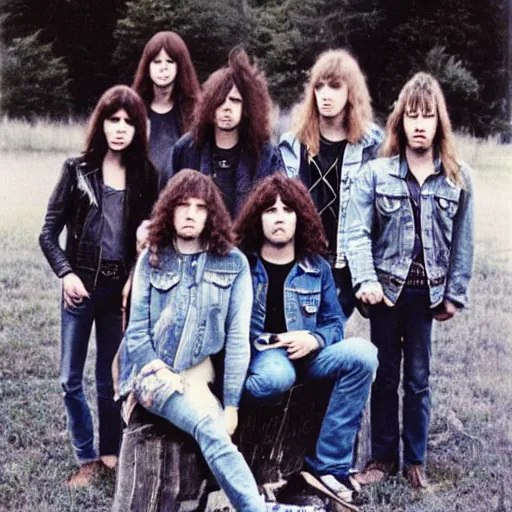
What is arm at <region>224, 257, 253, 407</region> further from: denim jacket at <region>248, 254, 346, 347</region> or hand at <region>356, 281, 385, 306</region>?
hand at <region>356, 281, 385, 306</region>

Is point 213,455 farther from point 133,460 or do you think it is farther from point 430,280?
point 430,280

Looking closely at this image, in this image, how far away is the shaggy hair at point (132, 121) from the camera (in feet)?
13.3

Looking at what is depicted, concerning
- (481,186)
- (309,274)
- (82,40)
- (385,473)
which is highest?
(82,40)

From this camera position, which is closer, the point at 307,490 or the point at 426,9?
the point at 307,490

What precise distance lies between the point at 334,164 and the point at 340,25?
0.69 metres

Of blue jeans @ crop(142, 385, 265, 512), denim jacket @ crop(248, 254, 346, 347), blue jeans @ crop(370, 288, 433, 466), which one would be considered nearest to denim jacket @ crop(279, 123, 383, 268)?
denim jacket @ crop(248, 254, 346, 347)

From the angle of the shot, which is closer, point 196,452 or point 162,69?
point 196,452

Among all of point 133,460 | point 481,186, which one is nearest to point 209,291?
point 133,460

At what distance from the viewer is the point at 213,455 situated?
3.74m

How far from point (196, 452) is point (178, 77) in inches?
62.9

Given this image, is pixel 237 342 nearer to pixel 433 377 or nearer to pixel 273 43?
pixel 433 377

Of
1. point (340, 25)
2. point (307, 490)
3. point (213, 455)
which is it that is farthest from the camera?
point (340, 25)

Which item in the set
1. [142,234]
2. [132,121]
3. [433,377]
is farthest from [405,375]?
[132,121]

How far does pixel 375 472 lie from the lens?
4.27 metres
